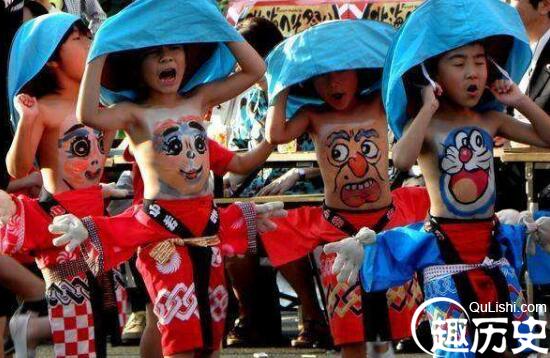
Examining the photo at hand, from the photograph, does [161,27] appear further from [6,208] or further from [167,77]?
[6,208]

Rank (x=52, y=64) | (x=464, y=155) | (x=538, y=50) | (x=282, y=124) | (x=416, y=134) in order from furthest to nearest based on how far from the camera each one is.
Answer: (x=538, y=50), (x=282, y=124), (x=52, y=64), (x=464, y=155), (x=416, y=134)

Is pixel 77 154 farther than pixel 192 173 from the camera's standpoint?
Yes

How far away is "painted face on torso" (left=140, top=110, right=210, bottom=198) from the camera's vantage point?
20.5ft

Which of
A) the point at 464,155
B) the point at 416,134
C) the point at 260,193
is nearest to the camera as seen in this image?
the point at 416,134

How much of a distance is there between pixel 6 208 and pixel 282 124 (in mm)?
1343

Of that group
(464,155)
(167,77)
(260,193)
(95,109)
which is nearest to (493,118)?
(464,155)

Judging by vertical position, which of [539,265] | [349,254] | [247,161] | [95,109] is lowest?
[539,265]

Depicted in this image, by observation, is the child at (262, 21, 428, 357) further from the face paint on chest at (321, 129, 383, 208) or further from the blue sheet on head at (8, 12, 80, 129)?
the blue sheet on head at (8, 12, 80, 129)

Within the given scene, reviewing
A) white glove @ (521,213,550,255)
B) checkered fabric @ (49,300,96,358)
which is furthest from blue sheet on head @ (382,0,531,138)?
checkered fabric @ (49,300,96,358)

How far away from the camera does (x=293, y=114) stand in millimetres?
7066

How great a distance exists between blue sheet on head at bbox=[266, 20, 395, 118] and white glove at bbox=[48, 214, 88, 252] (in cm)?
125

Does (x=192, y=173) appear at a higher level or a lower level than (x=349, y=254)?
higher

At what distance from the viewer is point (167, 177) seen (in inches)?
246

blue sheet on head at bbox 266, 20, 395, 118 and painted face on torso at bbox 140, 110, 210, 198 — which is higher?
blue sheet on head at bbox 266, 20, 395, 118
